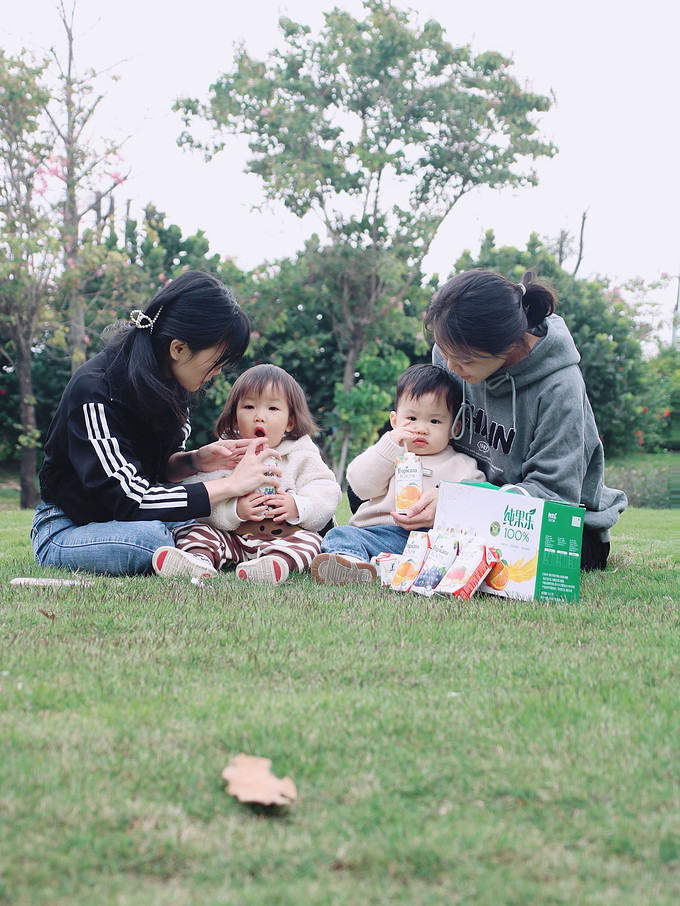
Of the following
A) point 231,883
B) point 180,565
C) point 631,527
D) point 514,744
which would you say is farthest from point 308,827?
point 631,527

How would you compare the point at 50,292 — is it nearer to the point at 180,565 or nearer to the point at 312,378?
the point at 312,378

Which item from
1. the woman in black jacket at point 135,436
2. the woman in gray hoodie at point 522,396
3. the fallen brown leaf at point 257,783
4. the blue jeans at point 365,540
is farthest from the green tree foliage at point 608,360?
the fallen brown leaf at point 257,783

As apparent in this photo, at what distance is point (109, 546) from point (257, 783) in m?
2.11

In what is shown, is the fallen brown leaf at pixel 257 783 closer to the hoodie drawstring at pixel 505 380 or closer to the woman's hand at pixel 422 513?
the woman's hand at pixel 422 513

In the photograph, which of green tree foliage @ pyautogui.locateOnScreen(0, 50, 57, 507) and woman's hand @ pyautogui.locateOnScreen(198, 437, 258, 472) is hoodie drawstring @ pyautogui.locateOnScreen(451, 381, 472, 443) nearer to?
woman's hand @ pyautogui.locateOnScreen(198, 437, 258, 472)

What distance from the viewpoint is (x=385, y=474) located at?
12.1 ft

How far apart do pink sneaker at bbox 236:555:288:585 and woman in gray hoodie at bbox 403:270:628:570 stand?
0.57 metres

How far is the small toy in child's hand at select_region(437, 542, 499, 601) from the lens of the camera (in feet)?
9.71

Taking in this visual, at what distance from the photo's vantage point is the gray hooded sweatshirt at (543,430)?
10.8ft

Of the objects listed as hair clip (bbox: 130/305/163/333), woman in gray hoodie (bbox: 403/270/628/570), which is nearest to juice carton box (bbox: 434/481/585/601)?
woman in gray hoodie (bbox: 403/270/628/570)

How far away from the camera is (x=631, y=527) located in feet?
20.0

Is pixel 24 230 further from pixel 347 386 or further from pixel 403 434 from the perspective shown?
pixel 403 434

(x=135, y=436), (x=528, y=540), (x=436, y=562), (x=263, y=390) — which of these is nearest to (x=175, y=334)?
(x=135, y=436)

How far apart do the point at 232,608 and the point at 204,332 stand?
119 centimetres
